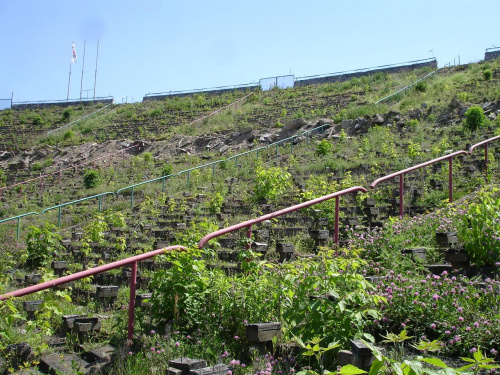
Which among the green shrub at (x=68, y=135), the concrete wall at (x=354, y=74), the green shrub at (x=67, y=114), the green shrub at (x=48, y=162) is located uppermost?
the concrete wall at (x=354, y=74)

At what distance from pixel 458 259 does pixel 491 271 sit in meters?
0.37

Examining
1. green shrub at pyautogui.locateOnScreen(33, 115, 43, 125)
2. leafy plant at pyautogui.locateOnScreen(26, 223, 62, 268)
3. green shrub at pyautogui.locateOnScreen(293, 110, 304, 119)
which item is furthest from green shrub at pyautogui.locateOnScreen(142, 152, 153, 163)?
green shrub at pyautogui.locateOnScreen(33, 115, 43, 125)

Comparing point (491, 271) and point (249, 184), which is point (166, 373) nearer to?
point (491, 271)

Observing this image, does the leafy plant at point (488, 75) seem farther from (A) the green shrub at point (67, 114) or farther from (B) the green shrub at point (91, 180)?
(A) the green shrub at point (67, 114)

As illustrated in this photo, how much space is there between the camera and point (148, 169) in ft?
81.4

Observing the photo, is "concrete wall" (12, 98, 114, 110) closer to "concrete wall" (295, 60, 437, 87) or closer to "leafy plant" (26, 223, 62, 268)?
"concrete wall" (295, 60, 437, 87)

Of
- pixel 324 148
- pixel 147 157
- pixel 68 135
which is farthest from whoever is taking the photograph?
pixel 68 135

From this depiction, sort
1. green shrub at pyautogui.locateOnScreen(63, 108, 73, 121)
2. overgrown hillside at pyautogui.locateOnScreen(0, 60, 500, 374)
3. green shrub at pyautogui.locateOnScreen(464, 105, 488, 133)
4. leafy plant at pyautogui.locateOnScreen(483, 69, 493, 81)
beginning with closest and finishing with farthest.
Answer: overgrown hillside at pyautogui.locateOnScreen(0, 60, 500, 374) → green shrub at pyautogui.locateOnScreen(464, 105, 488, 133) → leafy plant at pyautogui.locateOnScreen(483, 69, 493, 81) → green shrub at pyautogui.locateOnScreen(63, 108, 73, 121)

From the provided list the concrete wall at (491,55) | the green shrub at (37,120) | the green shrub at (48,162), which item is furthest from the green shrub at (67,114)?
the concrete wall at (491,55)

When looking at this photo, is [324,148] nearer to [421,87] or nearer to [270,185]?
[270,185]

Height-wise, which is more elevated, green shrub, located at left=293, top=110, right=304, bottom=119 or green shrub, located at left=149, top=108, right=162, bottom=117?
green shrub, located at left=149, top=108, right=162, bottom=117

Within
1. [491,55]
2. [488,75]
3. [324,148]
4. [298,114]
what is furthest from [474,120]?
[491,55]

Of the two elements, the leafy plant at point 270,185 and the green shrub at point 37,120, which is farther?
the green shrub at point 37,120

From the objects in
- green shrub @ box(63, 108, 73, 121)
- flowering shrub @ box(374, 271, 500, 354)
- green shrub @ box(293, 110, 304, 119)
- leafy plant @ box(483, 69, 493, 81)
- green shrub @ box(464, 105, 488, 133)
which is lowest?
flowering shrub @ box(374, 271, 500, 354)
